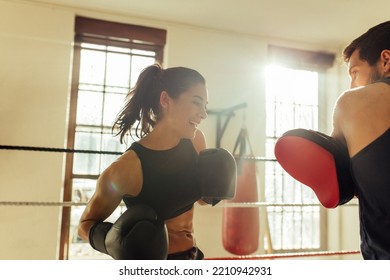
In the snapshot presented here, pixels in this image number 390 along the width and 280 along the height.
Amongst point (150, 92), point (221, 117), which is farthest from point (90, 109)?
point (221, 117)

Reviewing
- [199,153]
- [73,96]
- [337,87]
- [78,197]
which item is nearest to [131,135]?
[199,153]

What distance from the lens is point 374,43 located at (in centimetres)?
72

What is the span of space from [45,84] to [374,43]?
3.50ft

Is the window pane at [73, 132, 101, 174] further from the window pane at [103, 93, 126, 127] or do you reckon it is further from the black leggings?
the black leggings

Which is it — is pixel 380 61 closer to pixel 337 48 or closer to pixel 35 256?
pixel 337 48

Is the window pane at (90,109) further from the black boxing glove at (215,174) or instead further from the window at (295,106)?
the window at (295,106)

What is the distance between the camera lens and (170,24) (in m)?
1.29

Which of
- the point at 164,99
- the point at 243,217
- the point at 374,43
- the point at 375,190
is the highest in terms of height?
the point at 374,43

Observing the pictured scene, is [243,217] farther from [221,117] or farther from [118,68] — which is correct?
[118,68]

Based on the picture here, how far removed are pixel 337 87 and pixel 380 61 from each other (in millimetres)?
631

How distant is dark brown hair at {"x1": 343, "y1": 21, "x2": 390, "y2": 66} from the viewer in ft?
2.34

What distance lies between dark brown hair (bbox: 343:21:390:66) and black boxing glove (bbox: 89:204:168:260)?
0.57 meters

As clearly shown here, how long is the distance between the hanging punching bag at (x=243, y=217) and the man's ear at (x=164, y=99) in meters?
0.79

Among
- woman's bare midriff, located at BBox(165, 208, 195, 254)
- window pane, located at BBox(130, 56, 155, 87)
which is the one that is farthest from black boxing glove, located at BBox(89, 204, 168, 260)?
window pane, located at BBox(130, 56, 155, 87)
